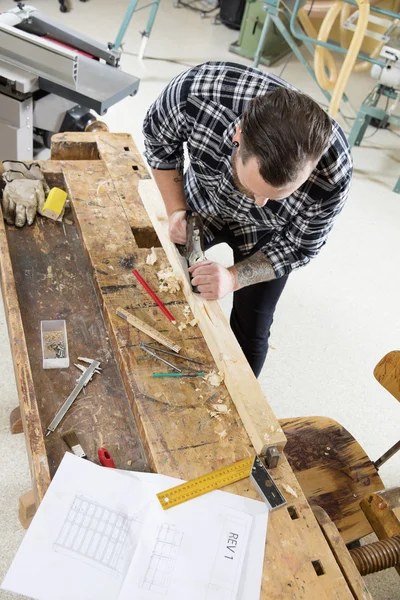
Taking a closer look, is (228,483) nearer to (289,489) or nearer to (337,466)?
(289,489)

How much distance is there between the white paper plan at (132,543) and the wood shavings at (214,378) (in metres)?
0.32

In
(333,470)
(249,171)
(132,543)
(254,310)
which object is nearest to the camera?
(132,543)

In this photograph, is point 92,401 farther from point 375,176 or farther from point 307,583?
point 375,176

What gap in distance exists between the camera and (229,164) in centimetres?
179

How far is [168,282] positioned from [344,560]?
37.9 inches

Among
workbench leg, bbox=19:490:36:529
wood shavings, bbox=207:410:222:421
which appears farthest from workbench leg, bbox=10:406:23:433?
wood shavings, bbox=207:410:222:421

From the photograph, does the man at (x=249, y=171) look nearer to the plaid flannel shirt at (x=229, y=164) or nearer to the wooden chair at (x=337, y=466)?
the plaid flannel shirt at (x=229, y=164)

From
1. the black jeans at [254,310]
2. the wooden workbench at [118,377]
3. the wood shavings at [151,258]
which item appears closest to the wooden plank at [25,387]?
the wooden workbench at [118,377]

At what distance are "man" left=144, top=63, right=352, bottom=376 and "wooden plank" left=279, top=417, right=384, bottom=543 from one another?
510mm

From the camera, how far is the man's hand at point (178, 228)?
74.7 inches

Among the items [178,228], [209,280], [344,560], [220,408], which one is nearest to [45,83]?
[178,228]

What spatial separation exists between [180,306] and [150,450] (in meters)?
0.53

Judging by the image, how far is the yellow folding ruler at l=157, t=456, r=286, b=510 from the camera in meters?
1.32

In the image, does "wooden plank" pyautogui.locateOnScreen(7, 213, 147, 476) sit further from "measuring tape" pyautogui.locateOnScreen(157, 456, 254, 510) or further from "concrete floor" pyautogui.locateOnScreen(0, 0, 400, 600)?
"concrete floor" pyautogui.locateOnScreen(0, 0, 400, 600)
